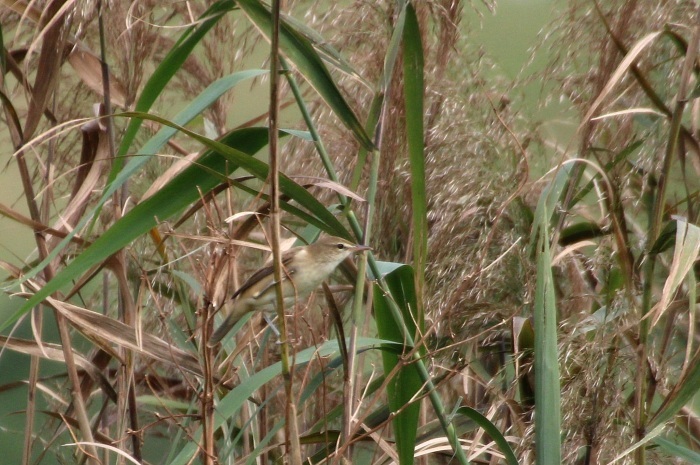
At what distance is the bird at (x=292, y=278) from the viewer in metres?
1.18

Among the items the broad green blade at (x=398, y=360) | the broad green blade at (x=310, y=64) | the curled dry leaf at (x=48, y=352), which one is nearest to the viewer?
the broad green blade at (x=310, y=64)

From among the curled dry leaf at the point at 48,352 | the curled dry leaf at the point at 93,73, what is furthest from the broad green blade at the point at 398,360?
the curled dry leaf at the point at 93,73

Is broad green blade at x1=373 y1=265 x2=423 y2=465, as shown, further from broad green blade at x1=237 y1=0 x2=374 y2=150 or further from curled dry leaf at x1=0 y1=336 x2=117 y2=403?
curled dry leaf at x1=0 y1=336 x2=117 y2=403

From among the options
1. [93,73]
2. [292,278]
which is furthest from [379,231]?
[93,73]

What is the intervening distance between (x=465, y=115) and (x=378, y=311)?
83cm

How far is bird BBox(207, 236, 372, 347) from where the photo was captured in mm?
1182

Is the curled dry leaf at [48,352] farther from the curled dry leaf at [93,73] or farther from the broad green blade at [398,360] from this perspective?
the broad green blade at [398,360]

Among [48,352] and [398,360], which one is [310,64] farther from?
[48,352]

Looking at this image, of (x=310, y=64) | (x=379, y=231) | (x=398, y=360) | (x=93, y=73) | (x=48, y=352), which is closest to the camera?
(x=310, y=64)

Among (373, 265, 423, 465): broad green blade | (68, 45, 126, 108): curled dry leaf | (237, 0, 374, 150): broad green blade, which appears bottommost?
(373, 265, 423, 465): broad green blade

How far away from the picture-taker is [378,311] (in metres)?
1.13

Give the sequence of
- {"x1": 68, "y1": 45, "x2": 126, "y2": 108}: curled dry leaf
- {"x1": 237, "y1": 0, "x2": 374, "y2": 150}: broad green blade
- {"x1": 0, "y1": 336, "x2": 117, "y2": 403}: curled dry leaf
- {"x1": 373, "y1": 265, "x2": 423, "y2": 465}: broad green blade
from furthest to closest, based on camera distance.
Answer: {"x1": 68, "y1": 45, "x2": 126, "y2": 108}: curled dry leaf, {"x1": 0, "y1": 336, "x2": 117, "y2": 403}: curled dry leaf, {"x1": 373, "y1": 265, "x2": 423, "y2": 465}: broad green blade, {"x1": 237, "y1": 0, "x2": 374, "y2": 150}: broad green blade

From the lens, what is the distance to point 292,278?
3.92 feet

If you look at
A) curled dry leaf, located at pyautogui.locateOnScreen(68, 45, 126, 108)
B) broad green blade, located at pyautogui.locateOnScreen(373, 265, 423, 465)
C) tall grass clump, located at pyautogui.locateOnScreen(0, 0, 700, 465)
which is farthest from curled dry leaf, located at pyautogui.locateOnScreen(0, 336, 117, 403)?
broad green blade, located at pyautogui.locateOnScreen(373, 265, 423, 465)
